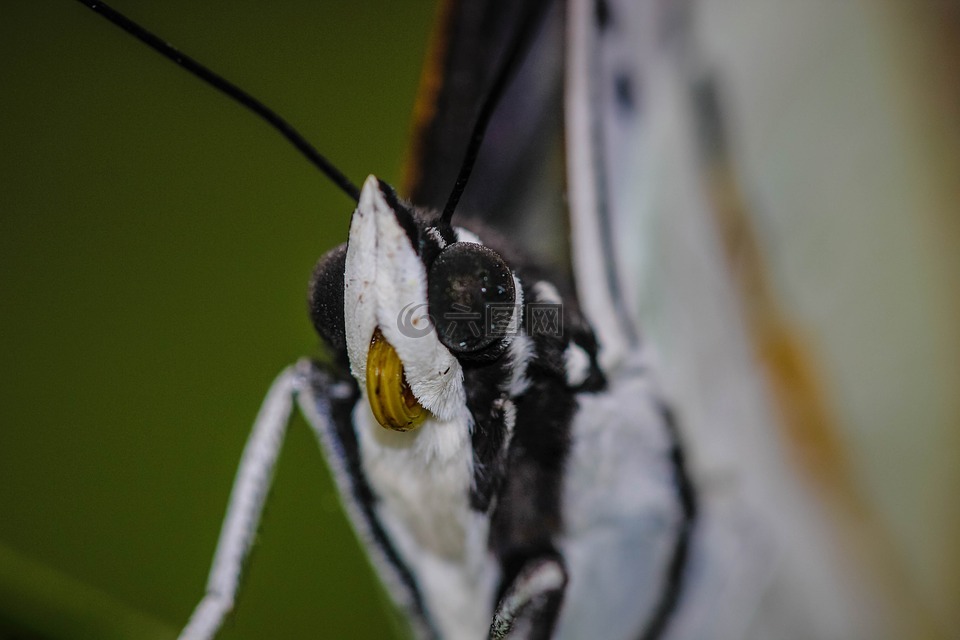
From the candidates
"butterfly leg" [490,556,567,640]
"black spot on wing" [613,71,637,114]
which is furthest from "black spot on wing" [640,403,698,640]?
"black spot on wing" [613,71,637,114]

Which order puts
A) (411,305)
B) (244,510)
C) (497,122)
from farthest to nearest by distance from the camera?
(497,122), (244,510), (411,305)

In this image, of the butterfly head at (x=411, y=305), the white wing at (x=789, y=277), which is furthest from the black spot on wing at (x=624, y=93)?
the butterfly head at (x=411, y=305)

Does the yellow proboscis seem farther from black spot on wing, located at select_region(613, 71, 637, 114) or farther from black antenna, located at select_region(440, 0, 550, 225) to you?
black spot on wing, located at select_region(613, 71, 637, 114)

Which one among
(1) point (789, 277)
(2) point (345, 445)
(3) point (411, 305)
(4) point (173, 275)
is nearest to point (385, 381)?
(3) point (411, 305)

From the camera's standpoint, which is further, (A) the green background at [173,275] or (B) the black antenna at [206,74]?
(A) the green background at [173,275]

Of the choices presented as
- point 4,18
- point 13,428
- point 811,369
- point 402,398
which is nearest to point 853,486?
point 811,369

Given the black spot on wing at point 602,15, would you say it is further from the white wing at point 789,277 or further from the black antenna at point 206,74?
the black antenna at point 206,74

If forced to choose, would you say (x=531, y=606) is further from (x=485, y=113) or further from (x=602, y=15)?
(x=602, y=15)
